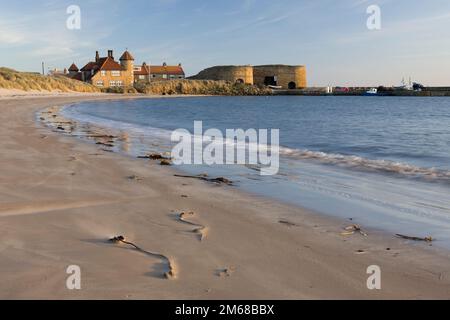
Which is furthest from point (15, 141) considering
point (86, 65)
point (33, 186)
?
point (86, 65)

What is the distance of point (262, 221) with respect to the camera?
17.2 ft

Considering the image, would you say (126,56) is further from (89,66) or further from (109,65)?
(89,66)

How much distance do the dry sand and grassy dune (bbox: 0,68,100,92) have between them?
62.4 metres

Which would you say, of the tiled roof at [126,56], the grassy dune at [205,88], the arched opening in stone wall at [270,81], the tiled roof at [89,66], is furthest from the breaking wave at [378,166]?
the arched opening in stone wall at [270,81]

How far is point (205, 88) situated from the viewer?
452 ft

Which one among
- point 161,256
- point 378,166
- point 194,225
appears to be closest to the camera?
point 161,256

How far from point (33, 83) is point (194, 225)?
7321 centimetres

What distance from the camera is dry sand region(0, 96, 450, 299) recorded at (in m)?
3.23

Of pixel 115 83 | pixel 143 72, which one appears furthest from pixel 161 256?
pixel 143 72

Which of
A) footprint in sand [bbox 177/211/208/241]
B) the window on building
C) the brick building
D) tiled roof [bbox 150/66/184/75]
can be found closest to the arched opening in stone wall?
tiled roof [bbox 150/66/184/75]

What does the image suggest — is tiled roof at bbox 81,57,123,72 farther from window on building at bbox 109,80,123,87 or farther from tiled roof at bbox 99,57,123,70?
window on building at bbox 109,80,123,87

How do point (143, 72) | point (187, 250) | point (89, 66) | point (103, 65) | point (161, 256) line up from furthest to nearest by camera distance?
point (143, 72)
point (89, 66)
point (103, 65)
point (187, 250)
point (161, 256)

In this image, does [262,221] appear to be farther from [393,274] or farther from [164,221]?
[393,274]
